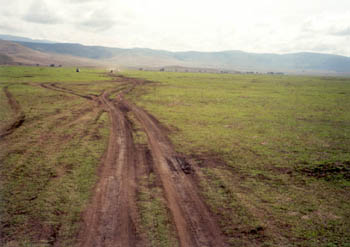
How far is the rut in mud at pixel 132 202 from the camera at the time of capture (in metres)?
7.50

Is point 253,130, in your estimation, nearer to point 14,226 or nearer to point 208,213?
point 208,213

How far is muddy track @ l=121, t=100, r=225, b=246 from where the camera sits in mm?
7652

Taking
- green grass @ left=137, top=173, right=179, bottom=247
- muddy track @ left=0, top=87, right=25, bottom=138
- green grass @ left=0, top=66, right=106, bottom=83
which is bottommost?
green grass @ left=137, top=173, right=179, bottom=247

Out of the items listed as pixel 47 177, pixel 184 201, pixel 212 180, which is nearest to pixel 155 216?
pixel 184 201

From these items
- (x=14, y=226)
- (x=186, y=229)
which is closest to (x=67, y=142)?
(x=14, y=226)

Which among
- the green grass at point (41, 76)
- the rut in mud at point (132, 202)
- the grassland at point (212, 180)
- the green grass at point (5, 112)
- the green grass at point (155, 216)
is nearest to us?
the green grass at point (155, 216)

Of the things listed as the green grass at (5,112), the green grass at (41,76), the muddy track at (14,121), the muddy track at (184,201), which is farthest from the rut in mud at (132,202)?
the green grass at (41,76)

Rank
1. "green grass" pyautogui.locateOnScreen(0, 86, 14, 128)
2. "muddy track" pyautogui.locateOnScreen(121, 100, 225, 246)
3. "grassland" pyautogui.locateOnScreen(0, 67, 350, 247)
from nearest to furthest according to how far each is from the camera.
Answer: "muddy track" pyautogui.locateOnScreen(121, 100, 225, 246) → "grassland" pyautogui.locateOnScreen(0, 67, 350, 247) → "green grass" pyautogui.locateOnScreen(0, 86, 14, 128)

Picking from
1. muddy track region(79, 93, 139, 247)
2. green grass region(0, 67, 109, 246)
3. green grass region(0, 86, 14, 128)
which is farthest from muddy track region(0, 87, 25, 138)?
muddy track region(79, 93, 139, 247)

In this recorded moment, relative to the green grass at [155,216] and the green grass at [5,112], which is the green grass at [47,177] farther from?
the green grass at [155,216]

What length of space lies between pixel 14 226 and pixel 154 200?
512 centimetres

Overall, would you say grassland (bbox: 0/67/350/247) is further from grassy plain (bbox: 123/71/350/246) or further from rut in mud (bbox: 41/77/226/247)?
rut in mud (bbox: 41/77/226/247)

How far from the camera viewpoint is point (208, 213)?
8.91 meters

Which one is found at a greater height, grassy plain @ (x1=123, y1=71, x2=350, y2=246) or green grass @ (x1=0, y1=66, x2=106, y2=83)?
green grass @ (x1=0, y1=66, x2=106, y2=83)
